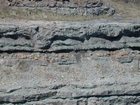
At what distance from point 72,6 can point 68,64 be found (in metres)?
8.63

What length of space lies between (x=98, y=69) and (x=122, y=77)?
0.63 metres

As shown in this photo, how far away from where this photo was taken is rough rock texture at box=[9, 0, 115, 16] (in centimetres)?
1444

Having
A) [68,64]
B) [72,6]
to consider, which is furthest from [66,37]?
[72,6]

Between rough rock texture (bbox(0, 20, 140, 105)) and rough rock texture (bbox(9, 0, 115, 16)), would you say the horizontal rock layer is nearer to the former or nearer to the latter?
rough rock texture (bbox(0, 20, 140, 105))

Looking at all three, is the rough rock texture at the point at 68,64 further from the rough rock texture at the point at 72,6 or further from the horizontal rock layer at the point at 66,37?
the rough rock texture at the point at 72,6

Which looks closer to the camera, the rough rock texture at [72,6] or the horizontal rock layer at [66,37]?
the horizontal rock layer at [66,37]

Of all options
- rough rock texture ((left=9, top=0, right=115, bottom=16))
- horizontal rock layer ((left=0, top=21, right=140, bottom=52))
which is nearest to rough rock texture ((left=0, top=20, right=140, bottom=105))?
horizontal rock layer ((left=0, top=21, right=140, bottom=52))

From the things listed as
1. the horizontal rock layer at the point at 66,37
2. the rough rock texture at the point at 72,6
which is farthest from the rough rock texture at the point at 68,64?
the rough rock texture at the point at 72,6

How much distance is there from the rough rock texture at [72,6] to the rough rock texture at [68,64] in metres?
6.89

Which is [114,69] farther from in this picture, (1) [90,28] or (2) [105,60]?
(1) [90,28]

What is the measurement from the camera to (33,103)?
7121mm

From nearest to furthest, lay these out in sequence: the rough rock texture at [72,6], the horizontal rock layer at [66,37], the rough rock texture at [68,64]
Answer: the rough rock texture at [68,64], the horizontal rock layer at [66,37], the rough rock texture at [72,6]

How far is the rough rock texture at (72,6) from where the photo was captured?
47.4ft

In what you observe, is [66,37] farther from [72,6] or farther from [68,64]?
[72,6]
